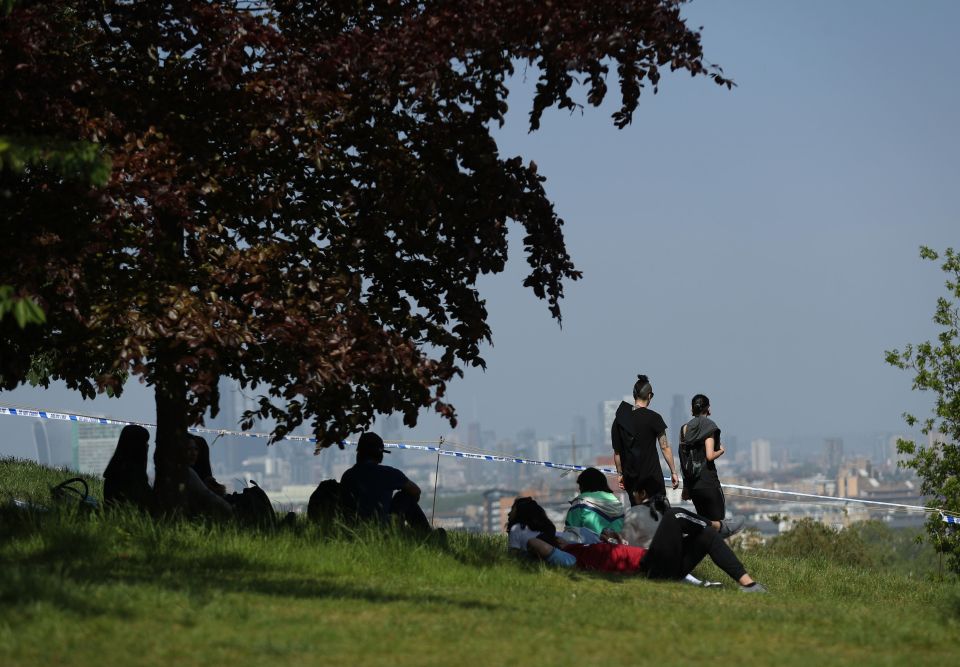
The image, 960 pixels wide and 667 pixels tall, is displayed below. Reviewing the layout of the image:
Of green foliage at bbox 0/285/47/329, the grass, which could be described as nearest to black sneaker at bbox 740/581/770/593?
the grass

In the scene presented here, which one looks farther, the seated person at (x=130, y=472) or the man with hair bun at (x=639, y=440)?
the man with hair bun at (x=639, y=440)

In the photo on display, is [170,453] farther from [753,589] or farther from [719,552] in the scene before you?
[753,589]

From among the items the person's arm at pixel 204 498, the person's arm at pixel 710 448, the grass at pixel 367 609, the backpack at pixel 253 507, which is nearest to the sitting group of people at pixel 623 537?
the grass at pixel 367 609

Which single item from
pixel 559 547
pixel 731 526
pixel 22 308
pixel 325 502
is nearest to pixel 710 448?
pixel 731 526

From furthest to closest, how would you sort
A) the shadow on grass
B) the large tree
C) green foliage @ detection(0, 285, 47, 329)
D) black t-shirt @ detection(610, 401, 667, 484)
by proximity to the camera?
1. black t-shirt @ detection(610, 401, 667, 484)
2. the large tree
3. the shadow on grass
4. green foliage @ detection(0, 285, 47, 329)

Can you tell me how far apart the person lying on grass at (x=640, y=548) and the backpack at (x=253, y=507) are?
2131 mm

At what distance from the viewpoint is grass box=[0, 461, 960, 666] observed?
7730 millimetres

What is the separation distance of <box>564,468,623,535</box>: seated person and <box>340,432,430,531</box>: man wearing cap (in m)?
1.40

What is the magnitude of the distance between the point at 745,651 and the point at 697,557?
386 cm

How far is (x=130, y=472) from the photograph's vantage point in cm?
1280

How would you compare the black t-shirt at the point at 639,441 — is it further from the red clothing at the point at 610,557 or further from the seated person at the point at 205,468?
the seated person at the point at 205,468

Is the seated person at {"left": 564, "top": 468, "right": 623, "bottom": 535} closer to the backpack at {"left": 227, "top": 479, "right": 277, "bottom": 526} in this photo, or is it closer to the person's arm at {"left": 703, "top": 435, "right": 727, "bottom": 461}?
the person's arm at {"left": 703, "top": 435, "right": 727, "bottom": 461}

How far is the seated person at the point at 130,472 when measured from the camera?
41.7 ft

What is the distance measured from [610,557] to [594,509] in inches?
29.7
